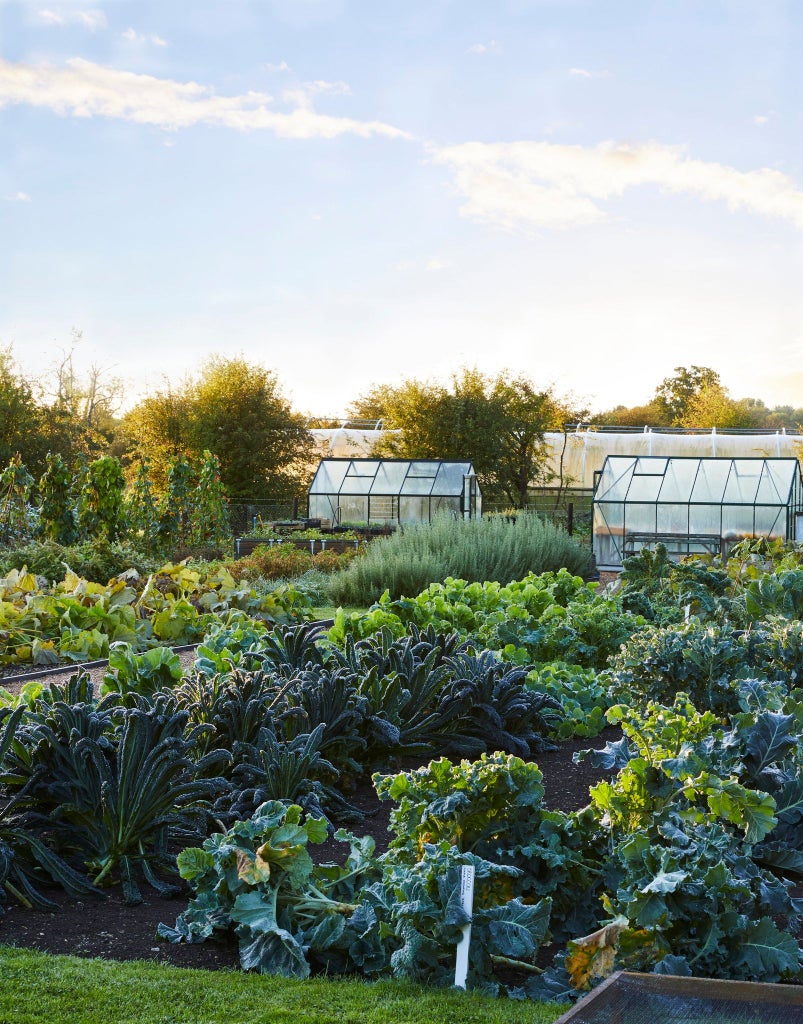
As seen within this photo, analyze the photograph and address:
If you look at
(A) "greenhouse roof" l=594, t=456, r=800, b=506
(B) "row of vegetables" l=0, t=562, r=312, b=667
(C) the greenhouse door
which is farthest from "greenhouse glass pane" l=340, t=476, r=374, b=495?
(B) "row of vegetables" l=0, t=562, r=312, b=667

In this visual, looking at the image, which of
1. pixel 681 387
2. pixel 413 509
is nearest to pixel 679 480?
Answer: pixel 413 509

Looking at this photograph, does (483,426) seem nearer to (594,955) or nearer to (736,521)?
(736,521)

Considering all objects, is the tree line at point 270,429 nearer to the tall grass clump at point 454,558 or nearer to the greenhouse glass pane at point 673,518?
the greenhouse glass pane at point 673,518

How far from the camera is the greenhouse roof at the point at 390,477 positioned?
67.7 ft

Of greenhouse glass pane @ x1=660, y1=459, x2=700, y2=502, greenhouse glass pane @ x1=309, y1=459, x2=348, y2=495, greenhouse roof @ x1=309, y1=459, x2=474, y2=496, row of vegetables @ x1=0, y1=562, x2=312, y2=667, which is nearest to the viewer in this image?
row of vegetables @ x1=0, y1=562, x2=312, y2=667

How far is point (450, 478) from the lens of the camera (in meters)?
20.6

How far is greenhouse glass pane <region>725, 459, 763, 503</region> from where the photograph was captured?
1836 centimetres

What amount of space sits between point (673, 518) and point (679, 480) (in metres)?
0.83

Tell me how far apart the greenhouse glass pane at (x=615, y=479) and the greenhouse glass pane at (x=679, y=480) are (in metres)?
0.69

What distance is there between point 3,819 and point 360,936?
4.44 feet

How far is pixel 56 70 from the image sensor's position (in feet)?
35.9

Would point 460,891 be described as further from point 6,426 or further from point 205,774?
point 6,426

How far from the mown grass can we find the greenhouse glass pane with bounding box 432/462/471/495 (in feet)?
59.8

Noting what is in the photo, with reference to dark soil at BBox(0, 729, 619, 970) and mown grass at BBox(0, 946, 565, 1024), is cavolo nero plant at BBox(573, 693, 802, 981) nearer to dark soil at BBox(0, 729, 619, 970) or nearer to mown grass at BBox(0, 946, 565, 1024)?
mown grass at BBox(0, 946, 565, 1024)
